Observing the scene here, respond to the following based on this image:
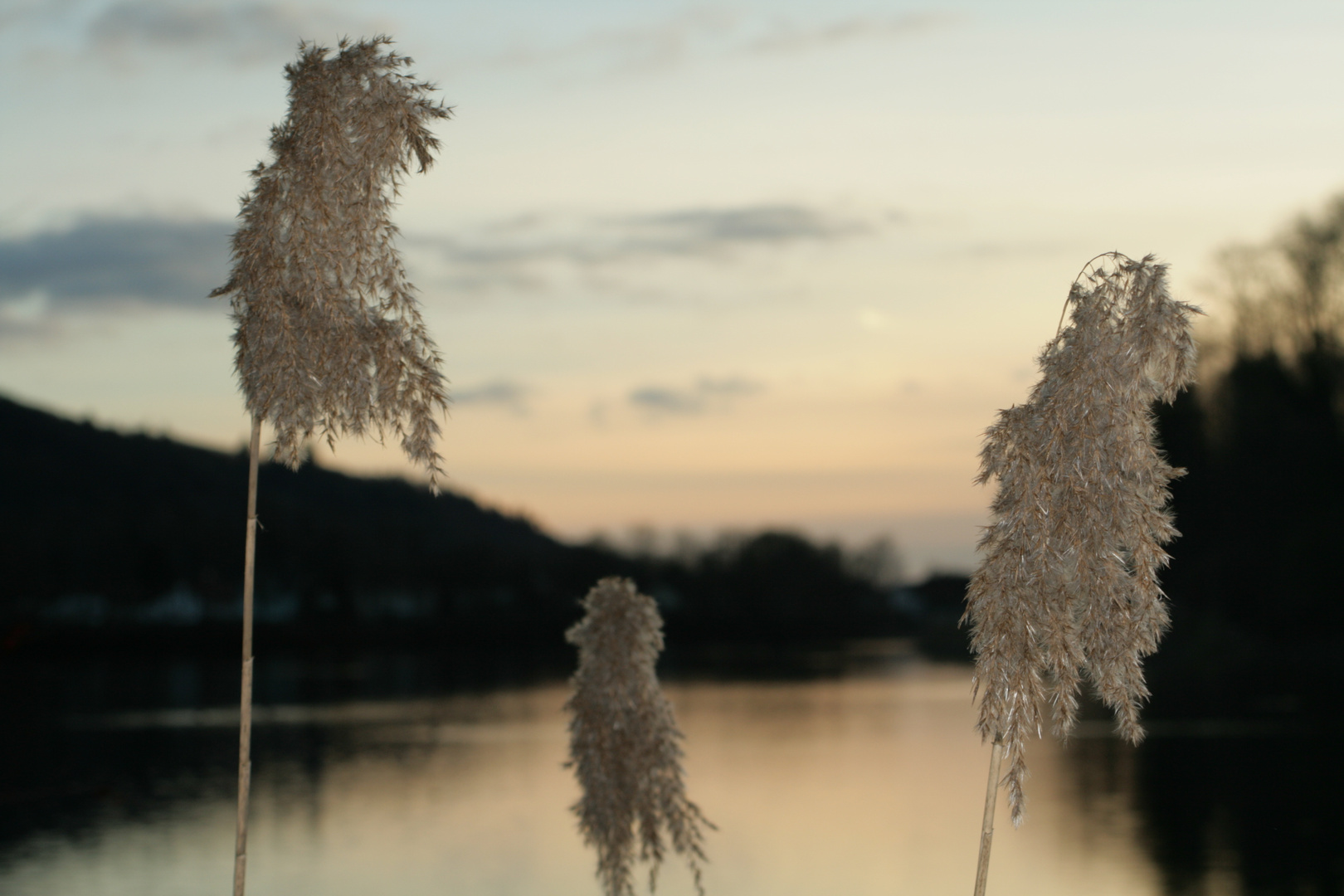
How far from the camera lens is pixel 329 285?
21.9ft

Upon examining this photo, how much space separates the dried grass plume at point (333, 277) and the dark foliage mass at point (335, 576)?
11044cm

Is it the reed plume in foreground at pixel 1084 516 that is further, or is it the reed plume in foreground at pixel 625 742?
the reed plume in foreground at pixel 625 742

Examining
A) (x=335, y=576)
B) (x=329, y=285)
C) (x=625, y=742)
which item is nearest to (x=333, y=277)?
(x=329, y=285)

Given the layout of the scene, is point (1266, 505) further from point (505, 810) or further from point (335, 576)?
point (335, 576)

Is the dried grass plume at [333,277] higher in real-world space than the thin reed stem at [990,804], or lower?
higher

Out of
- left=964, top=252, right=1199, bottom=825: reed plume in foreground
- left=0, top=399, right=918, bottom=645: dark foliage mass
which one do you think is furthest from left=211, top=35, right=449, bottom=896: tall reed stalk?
left=0, top=399, right=918, bottom=645: dark foliage mass

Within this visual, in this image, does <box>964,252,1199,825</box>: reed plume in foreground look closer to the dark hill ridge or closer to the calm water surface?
the calm water surface

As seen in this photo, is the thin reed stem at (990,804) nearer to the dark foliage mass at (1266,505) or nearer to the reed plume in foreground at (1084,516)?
the reed plume in foreground at (1084,516)

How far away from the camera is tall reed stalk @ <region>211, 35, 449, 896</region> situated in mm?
6629

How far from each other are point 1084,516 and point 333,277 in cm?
387

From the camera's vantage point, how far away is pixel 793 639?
13750 cm

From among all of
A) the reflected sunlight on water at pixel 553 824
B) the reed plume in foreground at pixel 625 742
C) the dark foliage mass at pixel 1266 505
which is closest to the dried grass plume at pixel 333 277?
the reed plume in foreground at pixel 625 742

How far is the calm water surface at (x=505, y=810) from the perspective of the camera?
25516 millimetres

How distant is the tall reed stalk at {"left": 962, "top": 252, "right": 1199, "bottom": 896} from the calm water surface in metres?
13.6
